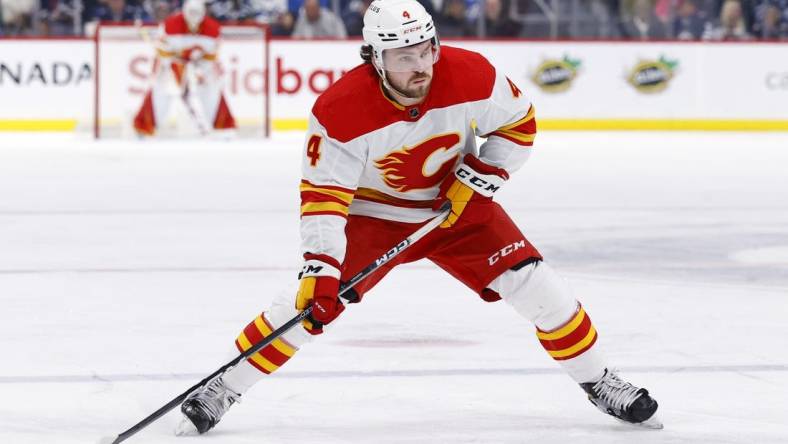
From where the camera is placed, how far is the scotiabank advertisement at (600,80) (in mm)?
11570

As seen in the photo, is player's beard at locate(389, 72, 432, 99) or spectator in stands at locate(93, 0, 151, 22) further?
spectator in stands at locate(93, 0, 151, 22)

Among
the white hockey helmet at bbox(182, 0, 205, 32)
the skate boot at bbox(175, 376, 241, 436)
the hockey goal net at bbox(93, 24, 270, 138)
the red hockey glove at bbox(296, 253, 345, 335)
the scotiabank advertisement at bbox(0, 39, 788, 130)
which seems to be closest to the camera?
the red hockey glove at bbox(296, 253, 345, 335)

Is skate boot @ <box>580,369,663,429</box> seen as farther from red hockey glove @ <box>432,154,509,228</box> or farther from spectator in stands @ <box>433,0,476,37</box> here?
spectator in stands @ <box>433,0,476,37</box>

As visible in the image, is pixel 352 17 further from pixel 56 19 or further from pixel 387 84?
pixel 387 84

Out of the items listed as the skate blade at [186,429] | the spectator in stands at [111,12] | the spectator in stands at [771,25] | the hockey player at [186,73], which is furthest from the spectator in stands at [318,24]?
the skate blade at [186,429]

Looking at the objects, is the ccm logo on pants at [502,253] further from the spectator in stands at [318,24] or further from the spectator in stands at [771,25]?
the spectator in stands at [771,25]

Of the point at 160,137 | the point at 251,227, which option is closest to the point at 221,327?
the point at 251,227

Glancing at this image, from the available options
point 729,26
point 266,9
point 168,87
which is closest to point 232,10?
point 266,9

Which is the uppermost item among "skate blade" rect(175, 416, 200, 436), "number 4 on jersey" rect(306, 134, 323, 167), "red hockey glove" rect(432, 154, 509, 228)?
"number 4 on jersey" rect(306, 134, 323, 167)

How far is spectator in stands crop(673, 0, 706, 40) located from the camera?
11.8 m

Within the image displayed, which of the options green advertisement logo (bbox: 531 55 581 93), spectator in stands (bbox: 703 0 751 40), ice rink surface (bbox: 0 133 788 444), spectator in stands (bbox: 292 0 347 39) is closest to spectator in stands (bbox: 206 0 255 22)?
spectator in stands (bbox: 292 0 347 39)

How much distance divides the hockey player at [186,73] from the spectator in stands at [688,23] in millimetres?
3667

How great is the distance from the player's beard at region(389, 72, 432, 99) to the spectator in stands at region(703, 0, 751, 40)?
30.5 ft

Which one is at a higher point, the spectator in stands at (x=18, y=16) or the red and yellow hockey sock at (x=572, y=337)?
the red and yellow hockey sock at (x=572, y=337)
